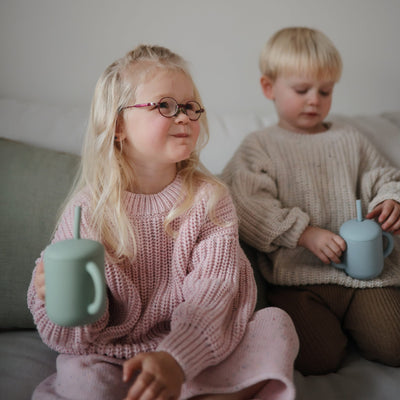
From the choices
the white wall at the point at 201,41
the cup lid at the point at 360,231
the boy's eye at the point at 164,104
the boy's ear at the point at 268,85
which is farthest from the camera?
the white wall at the point at 201,41

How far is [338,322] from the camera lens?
3.80 feet

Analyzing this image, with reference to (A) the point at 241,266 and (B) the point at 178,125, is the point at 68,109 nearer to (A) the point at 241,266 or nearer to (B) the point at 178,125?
(B) the point at 178,125

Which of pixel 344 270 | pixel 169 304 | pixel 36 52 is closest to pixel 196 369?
pixel 169 304

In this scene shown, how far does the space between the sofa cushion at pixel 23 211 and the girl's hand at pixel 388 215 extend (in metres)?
0.81

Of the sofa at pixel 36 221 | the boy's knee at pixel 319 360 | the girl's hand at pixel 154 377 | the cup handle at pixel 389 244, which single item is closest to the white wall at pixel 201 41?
the sofa at pixel 36 221

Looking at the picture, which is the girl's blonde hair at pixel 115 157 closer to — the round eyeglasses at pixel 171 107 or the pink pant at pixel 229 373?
the round eyeglasses at pixel 171 107

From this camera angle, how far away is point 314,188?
126 centimetres

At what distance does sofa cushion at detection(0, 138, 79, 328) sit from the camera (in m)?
1.05

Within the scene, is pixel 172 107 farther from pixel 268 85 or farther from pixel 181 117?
pixel 268 85

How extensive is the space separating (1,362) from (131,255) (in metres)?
0.35

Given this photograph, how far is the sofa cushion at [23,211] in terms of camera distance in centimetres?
105

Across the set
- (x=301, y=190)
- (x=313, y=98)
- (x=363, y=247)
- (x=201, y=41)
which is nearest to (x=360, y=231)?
(x=363, y=247)

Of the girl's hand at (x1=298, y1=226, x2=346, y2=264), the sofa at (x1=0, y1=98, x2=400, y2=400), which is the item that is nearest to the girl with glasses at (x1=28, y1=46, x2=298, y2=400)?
the sofa at (x1=0, y1=98, x2=400, y2=400)

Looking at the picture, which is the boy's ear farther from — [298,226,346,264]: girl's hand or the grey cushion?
the grey cushion
